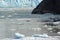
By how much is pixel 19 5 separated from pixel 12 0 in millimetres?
2290

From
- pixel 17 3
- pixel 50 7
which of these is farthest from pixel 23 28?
pixel 17 3

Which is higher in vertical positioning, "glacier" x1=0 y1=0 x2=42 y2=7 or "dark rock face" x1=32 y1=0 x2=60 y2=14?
"dark rock face" x1=32 y1=0 x2=60 y2=14

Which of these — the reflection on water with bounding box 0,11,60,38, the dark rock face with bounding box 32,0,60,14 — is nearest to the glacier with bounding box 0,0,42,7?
the dark rock face with bounding box 32,0,60,14

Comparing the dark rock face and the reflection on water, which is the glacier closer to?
the dark rock face

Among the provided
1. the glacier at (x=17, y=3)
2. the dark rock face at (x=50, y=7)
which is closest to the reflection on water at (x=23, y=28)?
the dark rock face at (x=50, y=7)

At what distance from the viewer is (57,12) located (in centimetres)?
2108

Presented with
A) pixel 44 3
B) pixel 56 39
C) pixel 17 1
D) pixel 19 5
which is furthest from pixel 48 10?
pixel 19 5

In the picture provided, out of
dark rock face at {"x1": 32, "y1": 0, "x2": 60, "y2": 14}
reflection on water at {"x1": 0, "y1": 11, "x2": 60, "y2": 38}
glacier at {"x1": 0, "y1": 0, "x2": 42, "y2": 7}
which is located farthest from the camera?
glacier at {"x1": 0, "y1": 0, "x2": 42, "y2": 7}

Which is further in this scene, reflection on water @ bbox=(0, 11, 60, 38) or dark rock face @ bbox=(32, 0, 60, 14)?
dark rock face @ bbox=(32, 0, 60, 14)

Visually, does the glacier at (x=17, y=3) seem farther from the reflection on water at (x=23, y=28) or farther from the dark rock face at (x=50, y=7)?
the reflection on water at (x=23, y=28)

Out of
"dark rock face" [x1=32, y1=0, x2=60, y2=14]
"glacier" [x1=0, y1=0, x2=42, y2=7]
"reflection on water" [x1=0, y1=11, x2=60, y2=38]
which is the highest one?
"reflection on water" [x1=0, y1=11, x2=60, y2=38]

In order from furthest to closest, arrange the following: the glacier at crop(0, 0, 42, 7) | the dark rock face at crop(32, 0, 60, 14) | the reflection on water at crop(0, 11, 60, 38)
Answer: the glacier at crop(0, 0, 42, 7) → the dark rock face at crop(32, 0, 60, 14) → the reflection on water at crop(0, 11, 60, 38)

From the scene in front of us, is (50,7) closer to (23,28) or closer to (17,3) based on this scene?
(23,28)

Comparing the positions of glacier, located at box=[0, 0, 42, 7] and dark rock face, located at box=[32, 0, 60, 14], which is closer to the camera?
dark rock face, located at box=[32, 0, 60, 14]
